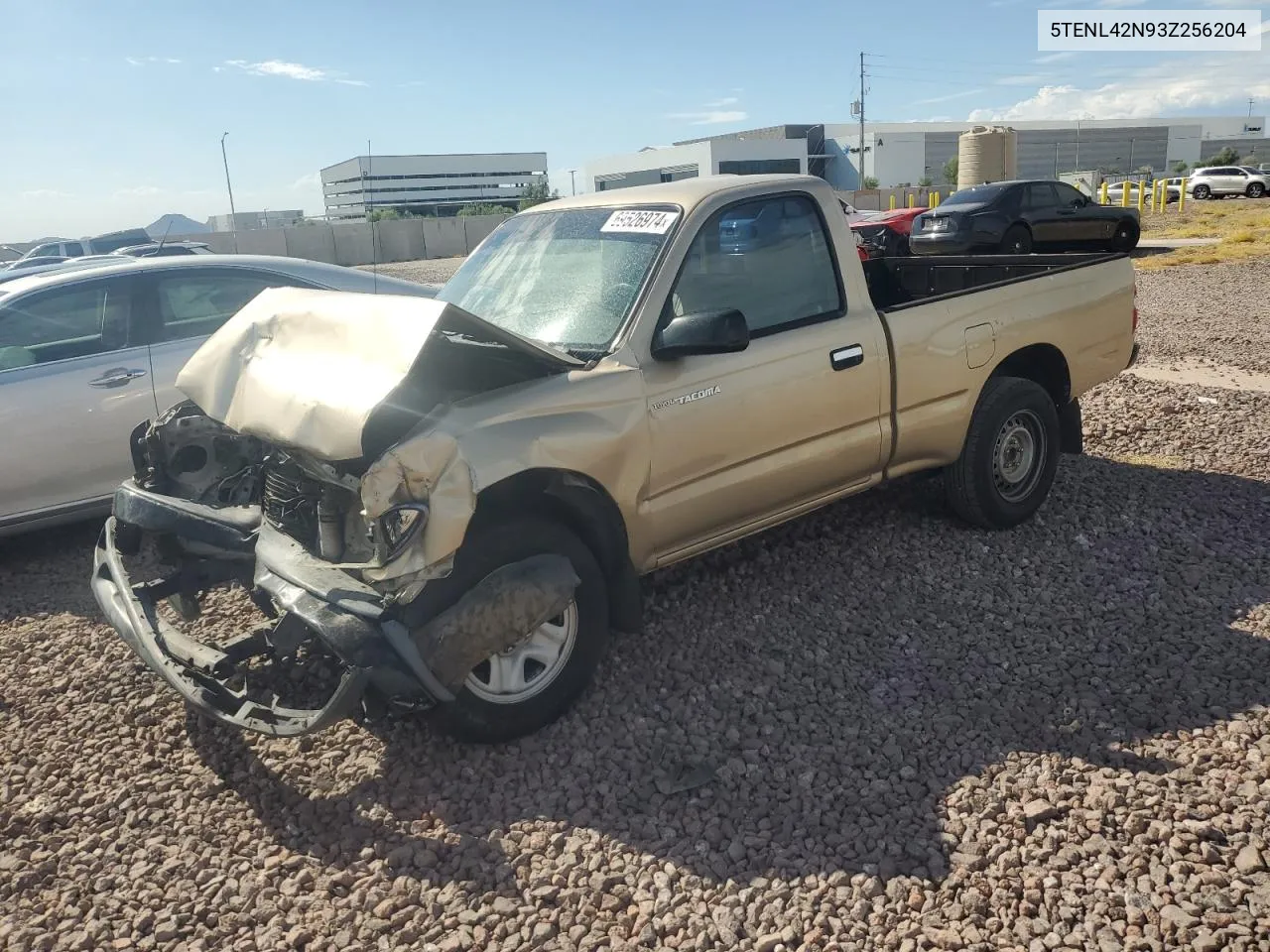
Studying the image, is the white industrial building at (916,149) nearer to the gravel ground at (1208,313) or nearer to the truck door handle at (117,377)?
the gravel ground at (1208,313)

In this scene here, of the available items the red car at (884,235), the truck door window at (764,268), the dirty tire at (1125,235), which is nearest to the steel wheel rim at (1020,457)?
the truck door window at (764,268)

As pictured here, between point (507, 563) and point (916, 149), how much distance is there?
340 feet

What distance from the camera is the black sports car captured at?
19.3 meters

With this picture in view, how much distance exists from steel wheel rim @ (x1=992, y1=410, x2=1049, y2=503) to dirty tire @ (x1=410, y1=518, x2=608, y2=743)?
269cm

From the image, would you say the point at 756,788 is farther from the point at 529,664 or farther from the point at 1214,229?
the point at 1214,229

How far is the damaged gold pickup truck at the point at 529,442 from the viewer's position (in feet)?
10.6

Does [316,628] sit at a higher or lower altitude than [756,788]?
higher

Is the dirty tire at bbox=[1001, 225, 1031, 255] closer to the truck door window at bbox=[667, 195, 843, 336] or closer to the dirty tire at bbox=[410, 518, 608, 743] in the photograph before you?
the truck door window at bbox=[667, 195, 843, 336]

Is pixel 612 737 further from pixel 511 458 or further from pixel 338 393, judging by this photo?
Result: pixel 338 393

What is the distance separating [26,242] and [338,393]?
41657 mm

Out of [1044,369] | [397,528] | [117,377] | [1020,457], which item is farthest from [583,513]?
[117,377]

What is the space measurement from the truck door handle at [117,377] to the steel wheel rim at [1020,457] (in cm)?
489

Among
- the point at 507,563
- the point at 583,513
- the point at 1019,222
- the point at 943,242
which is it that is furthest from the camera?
the point at 1019,222

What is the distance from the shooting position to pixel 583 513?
3713 mm
